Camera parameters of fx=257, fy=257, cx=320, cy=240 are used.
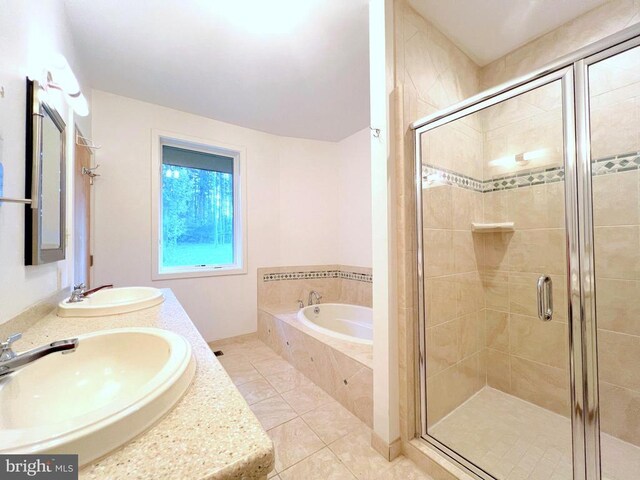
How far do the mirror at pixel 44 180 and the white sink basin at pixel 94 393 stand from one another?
1.81ft

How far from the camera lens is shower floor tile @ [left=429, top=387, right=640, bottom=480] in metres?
1.24

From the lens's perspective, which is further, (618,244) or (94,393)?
(618,244)

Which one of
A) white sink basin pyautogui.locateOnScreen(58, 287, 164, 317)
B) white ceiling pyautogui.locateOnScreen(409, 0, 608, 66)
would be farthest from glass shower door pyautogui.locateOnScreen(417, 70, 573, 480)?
white sink basin pyautogui.locateOnScreen(58, 287, 164, 317)

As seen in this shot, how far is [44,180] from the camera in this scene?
1110 millimetres

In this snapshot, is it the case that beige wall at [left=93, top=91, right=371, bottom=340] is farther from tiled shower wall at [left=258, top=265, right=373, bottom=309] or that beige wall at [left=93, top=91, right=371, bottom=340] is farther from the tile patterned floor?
the tile patterned floor

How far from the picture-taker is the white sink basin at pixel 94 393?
39 cm

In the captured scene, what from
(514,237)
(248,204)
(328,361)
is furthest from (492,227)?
(248,204)

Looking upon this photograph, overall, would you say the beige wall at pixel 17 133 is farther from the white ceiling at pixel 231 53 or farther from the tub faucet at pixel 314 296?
the tub faucet at pixel 314 296

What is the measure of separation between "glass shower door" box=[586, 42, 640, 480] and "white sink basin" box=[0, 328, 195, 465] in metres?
1.87

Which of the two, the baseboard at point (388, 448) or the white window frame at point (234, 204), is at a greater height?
the white window frame at point (234, 204)

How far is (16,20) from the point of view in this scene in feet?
3.01

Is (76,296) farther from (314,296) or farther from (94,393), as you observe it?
(314,296)

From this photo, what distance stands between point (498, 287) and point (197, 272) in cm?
269

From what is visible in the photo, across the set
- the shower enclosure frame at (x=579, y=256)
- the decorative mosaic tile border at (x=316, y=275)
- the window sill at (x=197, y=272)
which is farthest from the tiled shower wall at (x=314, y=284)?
the shower enclosure frame at (x=579, y=256)
